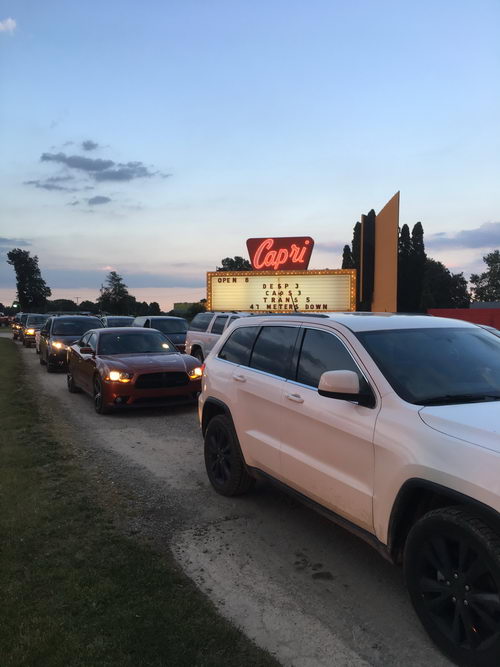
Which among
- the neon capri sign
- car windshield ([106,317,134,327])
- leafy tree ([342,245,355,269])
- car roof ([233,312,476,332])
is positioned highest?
leafy tree ([342,245,355,269])

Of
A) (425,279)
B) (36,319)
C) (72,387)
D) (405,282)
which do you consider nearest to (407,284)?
(405,282)

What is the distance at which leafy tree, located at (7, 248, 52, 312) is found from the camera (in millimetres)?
108750

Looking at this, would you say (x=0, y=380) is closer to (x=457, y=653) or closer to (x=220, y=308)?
(x=220, y=308)

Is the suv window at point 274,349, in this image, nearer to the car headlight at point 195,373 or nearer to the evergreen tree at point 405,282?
the car headlight at point 195,373

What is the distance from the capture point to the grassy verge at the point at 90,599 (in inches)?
112

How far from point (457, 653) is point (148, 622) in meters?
1.66

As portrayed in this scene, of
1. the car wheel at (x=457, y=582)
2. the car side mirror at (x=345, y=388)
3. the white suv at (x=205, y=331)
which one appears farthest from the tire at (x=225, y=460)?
the white suv at (x=205, y=331)

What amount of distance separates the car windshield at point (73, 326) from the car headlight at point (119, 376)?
856 cm

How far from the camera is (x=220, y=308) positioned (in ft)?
66.9

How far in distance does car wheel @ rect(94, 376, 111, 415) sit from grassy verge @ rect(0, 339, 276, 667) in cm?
435

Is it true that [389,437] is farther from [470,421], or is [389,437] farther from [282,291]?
[282,291]

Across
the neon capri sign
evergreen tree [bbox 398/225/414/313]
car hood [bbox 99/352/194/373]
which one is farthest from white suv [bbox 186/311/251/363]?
evergreen tree [bbox 398/225/414/313]

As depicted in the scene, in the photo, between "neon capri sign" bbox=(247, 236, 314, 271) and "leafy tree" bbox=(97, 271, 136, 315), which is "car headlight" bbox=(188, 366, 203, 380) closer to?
Result: "neon capri sign" bbox=(247, 236, 314, 271)

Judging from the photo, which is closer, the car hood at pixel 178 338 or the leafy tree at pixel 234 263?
the car hood at pixel 178 338
